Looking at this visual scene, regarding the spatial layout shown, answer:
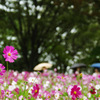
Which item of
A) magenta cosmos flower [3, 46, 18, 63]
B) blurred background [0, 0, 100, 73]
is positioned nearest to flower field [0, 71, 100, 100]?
magenta cosmos flower [3, 46, 18, 63]

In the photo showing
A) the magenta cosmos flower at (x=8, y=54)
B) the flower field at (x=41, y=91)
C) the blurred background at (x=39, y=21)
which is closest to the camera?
the magenta cosmos flower at (x=8, y=54)

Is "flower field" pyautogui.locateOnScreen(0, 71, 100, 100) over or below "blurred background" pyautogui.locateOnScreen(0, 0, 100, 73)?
below

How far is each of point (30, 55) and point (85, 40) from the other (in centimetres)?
972

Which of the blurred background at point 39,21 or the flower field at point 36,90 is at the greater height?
the blurred background at point 39,21

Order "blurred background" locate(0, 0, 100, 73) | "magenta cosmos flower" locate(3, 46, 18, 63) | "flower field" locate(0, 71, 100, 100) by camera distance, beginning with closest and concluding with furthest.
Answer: "magenta cosmos flower" locate(3, 46, 18, 63) → "flower field" locate(0, 71, 100, 100) → "blurred background" locate(0, 0, 100, 73)

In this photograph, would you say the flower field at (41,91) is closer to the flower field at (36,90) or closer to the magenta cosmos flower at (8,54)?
the flower field at (36,90)

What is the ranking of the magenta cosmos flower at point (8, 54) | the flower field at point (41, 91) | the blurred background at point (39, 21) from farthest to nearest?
the blurred background at point (39, 21)
the flower field at point (41, 91)
the magenta cosmos flower at point (8, 54)

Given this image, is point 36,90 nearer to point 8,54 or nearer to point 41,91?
point 8,54

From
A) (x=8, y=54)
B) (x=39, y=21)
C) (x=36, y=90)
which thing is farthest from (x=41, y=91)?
(x=39, y=21)

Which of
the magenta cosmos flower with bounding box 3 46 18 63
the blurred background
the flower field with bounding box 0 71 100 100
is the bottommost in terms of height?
the flower field with bounding box 0 71 100 100

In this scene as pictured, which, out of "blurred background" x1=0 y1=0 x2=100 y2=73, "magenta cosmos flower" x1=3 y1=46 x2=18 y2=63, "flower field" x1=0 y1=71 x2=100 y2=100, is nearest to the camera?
"magenta cosmos flower" x1=3 y1=46 x2=18 y2=63

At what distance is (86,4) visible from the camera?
11.7 metres

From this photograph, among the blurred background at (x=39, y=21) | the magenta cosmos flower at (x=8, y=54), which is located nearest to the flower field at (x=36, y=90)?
the magenta cosmos flower at (x=8, y=54)

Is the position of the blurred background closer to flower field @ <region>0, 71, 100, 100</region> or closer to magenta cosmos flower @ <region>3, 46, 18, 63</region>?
flower field @ <region>0, 71, 100, 100</region>
